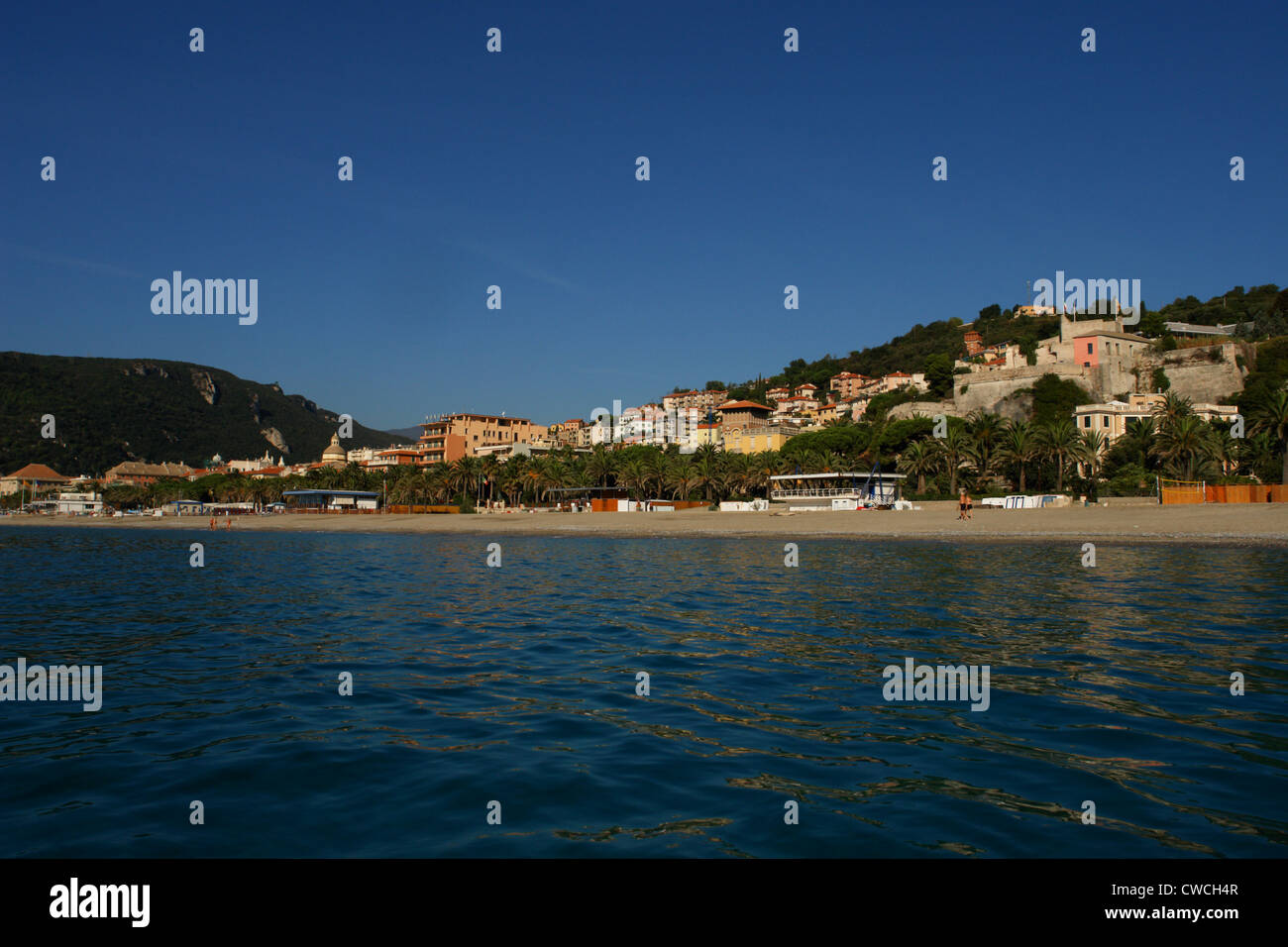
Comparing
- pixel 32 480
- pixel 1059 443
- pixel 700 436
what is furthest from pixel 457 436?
pixel 1059 443

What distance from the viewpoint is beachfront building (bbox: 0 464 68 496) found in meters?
181

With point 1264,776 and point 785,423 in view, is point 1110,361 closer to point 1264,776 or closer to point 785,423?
point 785,423

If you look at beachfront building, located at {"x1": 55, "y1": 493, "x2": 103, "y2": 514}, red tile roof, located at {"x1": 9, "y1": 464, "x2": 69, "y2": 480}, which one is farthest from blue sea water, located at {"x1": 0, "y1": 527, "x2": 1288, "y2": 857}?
red tile roof, located at {"x1": 9, "y1": 464, "x2": 69, "y2": 480}

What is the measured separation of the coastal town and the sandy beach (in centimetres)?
956

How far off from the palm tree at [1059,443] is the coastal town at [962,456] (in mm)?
179

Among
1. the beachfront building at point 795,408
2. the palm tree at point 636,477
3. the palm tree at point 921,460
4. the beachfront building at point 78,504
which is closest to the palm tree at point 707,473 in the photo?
the palm tree at point 636,477

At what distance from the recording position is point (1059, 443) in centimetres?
7356

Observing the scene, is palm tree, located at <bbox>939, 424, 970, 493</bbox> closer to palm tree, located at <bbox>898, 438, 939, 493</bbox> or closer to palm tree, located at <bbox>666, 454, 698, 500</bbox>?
palm tree, located at <bbox>898, 438, 939, 493</bbox>

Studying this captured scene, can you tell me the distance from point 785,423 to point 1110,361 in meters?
59.3

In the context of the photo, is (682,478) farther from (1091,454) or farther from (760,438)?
(1091,454)

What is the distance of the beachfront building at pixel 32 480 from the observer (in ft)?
594

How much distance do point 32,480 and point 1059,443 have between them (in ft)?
676
